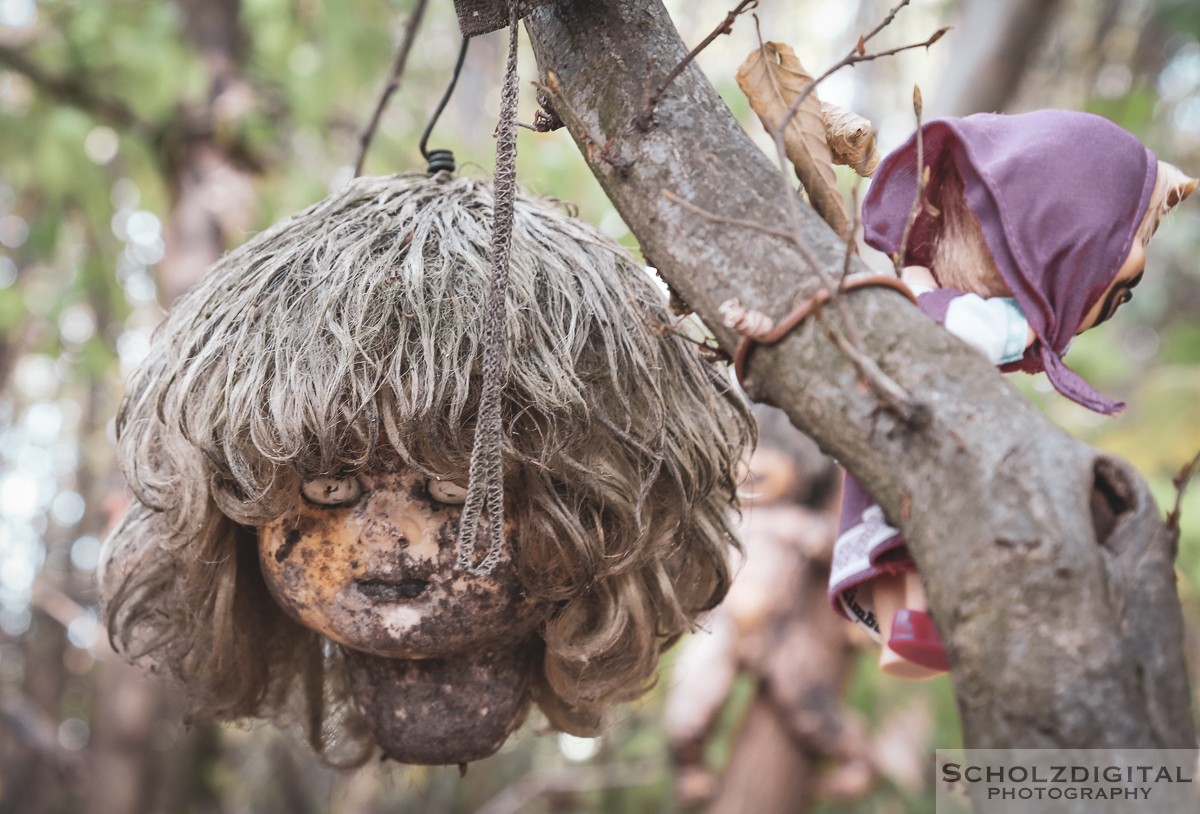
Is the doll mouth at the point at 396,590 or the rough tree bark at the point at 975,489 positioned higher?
the rough tree bark at the point at 975,489

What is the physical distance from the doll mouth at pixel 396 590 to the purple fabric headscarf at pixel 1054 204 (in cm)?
65

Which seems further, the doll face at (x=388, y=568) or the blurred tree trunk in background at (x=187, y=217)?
the blurred tree trunk in background at (x=187, y=217)

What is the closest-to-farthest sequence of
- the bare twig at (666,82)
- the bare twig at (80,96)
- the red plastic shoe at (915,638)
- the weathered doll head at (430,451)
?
the bare twig at (666,82) → the red plastic shoe at (915,638) → the weathered doll head at (430,451) → the bare twig at (80,96)

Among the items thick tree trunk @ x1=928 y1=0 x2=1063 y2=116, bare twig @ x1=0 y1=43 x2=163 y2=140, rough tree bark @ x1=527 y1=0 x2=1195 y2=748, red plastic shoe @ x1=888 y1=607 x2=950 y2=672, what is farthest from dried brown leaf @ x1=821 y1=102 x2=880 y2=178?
bare twig @ x1=0 y1=43 x2=163 y2=140

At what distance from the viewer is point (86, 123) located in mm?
3553

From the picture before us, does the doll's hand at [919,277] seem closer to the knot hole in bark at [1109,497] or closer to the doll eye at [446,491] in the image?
the knot hole in bark at [1109,497]

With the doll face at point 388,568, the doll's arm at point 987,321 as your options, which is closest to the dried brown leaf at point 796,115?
the doll's arm at point 987,321

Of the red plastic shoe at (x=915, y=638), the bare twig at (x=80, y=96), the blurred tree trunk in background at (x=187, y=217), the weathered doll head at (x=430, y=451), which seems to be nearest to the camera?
the red plastic shoe at (x=915, y=638)

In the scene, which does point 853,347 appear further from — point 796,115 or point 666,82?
point 796,115

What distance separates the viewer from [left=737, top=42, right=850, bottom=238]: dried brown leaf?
1.03 meters

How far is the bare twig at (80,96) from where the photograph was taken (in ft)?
11.5

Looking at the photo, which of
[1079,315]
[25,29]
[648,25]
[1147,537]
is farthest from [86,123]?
[1147,537]

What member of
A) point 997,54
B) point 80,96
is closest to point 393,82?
point 997,54

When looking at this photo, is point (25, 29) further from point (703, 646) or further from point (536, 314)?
point (536, 314)
